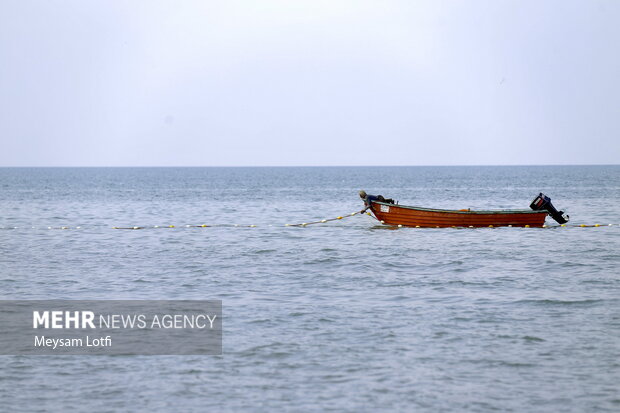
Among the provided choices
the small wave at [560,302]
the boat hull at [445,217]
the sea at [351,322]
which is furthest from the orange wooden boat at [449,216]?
the small wave at [560,302]

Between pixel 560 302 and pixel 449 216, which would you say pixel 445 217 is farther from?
pixel 560 302

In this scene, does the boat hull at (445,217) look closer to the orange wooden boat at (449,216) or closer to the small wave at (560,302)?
the orange wooden boat at (449,216)

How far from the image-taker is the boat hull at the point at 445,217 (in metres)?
37.5

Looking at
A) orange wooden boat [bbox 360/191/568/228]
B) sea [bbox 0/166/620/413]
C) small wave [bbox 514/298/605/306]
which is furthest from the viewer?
orange wooden boat [bbox 360/191/568/228]

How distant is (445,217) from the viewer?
37969mm

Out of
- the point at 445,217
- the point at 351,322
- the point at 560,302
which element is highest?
the point at 445,217

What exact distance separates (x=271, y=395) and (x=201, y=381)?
1.40 m

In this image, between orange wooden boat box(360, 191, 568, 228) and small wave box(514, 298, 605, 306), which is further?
orange wooden boat box(360, 191, 568, 228)

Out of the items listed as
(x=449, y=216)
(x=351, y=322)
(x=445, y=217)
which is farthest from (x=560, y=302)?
(x=449, y=216)

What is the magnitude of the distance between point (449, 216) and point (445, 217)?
23 centimetres

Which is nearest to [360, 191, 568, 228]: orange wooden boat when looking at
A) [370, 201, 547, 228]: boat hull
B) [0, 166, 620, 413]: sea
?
[370, 201, 547, 228]: boat hull

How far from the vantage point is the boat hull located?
1478 inches

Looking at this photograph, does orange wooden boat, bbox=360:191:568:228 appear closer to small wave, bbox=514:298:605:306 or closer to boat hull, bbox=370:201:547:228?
boat hull, bbox=370:201:547:228

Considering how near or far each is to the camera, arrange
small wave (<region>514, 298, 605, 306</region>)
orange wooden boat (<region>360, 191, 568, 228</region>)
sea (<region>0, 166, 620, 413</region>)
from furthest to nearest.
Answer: orange wooden boat (<region>360, 191, 568, 228</region>)
small wave (<region>514, 298, 605, 306</region>)
sea (<region>0, 166, 620, 413</region>)
